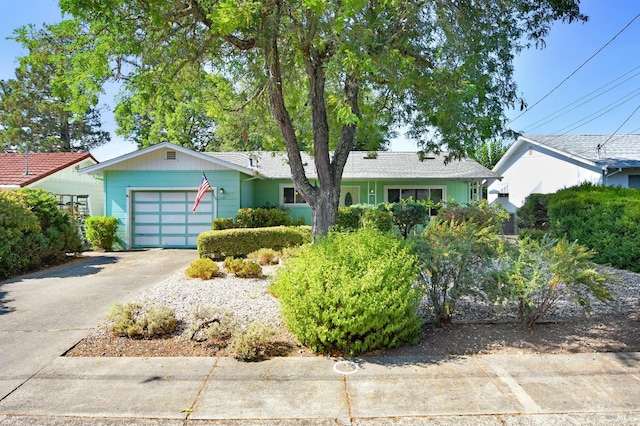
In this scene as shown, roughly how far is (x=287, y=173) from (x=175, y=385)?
1336 centimetres

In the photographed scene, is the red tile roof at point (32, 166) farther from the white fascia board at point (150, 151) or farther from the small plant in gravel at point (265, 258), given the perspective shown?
the small plant in gravel at point (265, 258)

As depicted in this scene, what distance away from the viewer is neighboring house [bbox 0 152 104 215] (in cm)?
1464

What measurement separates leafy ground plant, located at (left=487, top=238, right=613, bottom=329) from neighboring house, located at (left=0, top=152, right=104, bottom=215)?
16.0m

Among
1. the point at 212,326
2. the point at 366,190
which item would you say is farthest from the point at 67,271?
the point at 366,190

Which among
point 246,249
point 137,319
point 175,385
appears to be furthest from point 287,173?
point 175,385

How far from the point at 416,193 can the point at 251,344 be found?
46.4ft

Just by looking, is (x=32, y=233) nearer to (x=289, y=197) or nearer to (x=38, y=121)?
(x=289, y=197)

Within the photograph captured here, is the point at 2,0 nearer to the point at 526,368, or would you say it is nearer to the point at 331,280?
the point at 331,280

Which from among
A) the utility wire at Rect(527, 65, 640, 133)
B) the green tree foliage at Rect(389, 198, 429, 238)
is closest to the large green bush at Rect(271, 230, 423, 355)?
the green tree foliage at Rect(389, 198, 429, 238)

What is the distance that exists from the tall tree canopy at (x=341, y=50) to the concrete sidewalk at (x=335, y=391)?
3.13m

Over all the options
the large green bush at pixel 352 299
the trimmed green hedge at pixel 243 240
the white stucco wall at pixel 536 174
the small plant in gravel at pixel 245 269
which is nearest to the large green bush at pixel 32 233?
the trimmed green hedge at pixel 243 240

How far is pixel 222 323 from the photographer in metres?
4.60

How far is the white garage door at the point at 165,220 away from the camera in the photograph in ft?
46.1

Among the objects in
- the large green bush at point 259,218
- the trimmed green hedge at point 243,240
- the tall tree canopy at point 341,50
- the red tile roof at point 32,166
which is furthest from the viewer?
the red tile roof at point 32,166
